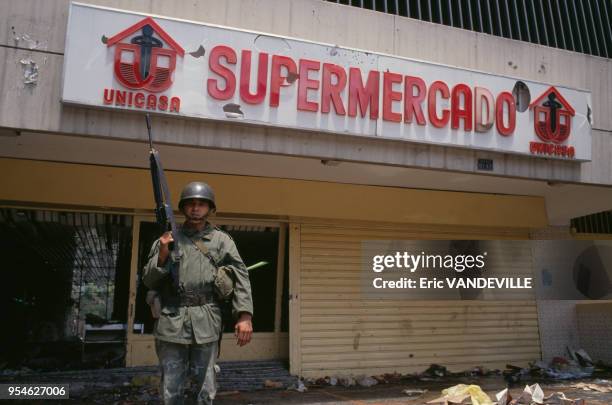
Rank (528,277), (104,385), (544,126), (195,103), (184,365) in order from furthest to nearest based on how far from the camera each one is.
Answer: (528,277)
(544,126)
(104,385)
(195,103)
(184,365)

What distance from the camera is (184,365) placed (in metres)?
3.93

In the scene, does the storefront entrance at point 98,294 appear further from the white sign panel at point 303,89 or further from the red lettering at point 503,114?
the red lettering at point 503,114

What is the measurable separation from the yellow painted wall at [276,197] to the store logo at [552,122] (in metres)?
1.60

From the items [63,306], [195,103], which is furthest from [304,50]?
[63,306]

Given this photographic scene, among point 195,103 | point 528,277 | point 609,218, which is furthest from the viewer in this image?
point 609,218

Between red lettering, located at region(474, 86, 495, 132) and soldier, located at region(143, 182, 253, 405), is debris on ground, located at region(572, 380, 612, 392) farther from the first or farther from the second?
soldier, located at region(143, 182, 253, 405)

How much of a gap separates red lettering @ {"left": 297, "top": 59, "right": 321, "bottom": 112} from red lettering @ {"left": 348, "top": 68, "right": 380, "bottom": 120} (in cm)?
42

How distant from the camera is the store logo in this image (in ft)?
22.5

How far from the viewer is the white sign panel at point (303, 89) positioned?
17.0ft

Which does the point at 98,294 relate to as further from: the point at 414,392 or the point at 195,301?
the point at 414,392

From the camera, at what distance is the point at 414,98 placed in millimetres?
6254

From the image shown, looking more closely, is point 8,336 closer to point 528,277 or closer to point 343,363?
point 343,363

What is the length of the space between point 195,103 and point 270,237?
294 centimetres

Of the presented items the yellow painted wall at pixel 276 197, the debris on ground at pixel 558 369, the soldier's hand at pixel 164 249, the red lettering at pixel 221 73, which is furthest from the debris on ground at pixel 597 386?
the soldier's hand at pixel 164 249
